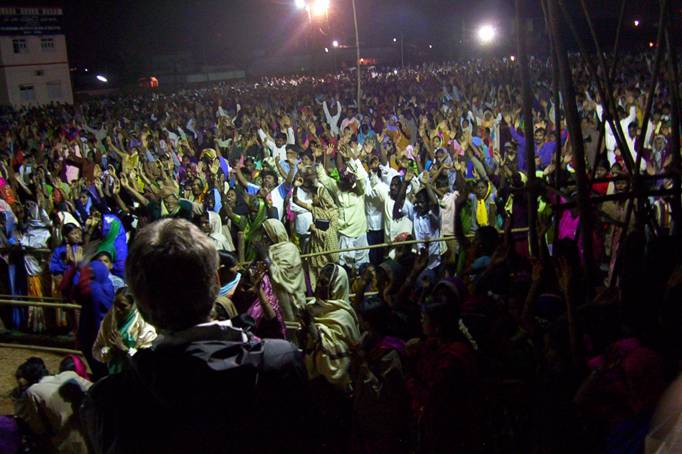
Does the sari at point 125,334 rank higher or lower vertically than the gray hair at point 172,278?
lower

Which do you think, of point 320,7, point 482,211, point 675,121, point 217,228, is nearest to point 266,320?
point 675,121

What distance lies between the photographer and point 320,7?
1339cm

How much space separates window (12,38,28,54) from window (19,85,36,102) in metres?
1.97

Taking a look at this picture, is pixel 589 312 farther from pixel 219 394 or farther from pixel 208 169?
pixel 208 169

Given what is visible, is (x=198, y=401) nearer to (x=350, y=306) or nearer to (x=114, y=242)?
(x=350, y=306)

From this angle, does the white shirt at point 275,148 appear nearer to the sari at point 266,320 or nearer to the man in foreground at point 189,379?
the sari at point 266,320

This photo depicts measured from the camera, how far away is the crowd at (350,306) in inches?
62.6

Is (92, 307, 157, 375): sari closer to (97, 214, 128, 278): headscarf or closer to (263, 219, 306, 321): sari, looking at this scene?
(263, 219, 306, 321): sari

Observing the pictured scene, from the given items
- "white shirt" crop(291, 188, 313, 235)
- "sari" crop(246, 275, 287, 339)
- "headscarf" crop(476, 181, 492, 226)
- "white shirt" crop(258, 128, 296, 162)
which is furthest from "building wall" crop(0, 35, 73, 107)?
"sari" crop(246, 275, 287, 339)

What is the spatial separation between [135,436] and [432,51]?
2141 inches

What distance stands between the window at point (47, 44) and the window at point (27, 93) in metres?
2.69

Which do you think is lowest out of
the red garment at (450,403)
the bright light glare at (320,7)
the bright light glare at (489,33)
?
the red garment at (450,403)

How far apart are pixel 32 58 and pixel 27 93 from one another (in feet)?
→ 6.82

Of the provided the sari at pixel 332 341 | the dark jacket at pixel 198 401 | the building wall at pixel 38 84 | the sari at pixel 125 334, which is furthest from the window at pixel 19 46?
the dark jacket at pixel 198 401
